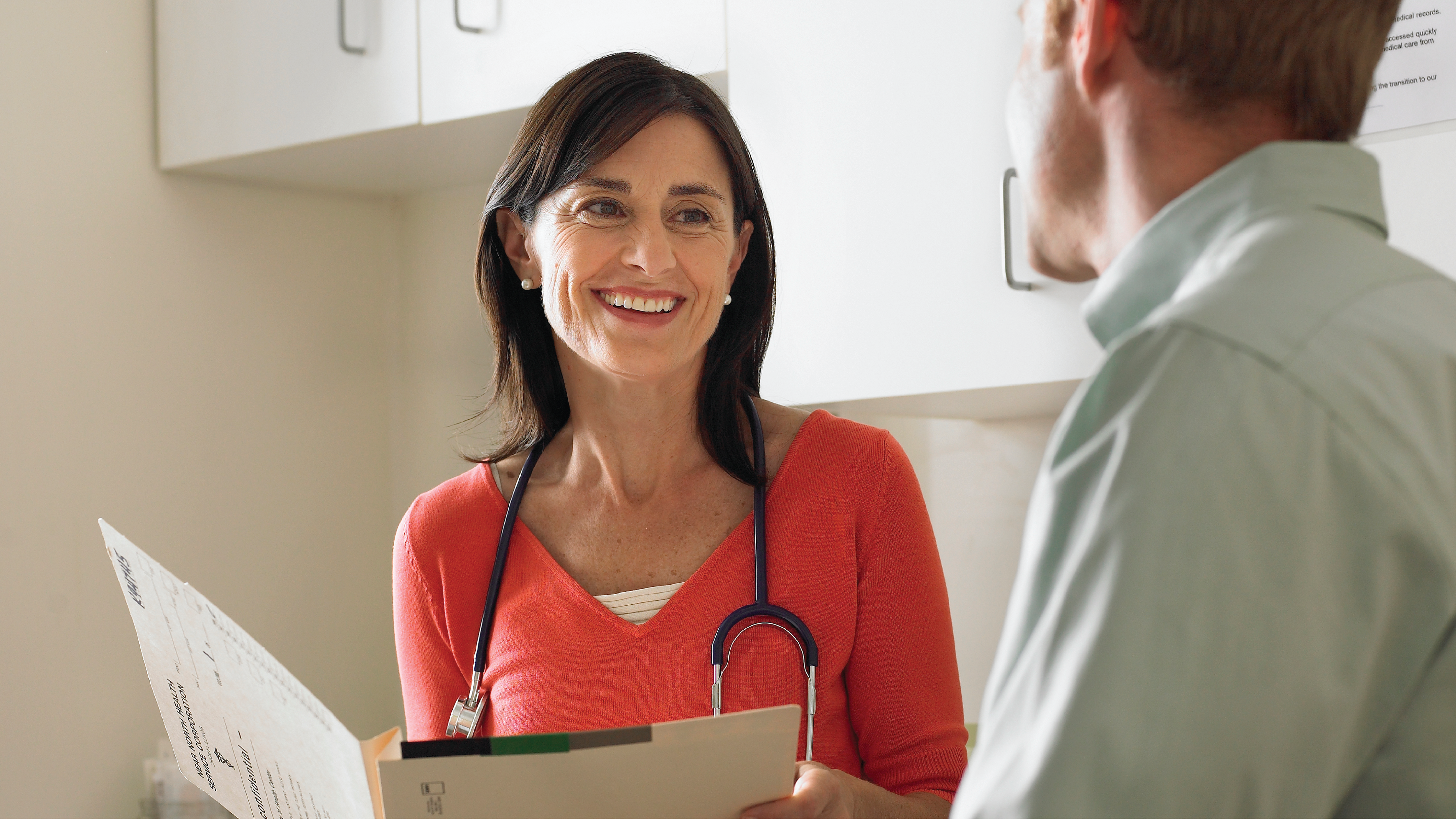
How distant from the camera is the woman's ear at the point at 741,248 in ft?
3.95

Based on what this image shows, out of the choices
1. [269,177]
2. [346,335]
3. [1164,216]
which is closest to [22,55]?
[269,177]

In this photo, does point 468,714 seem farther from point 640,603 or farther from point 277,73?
point 277,73

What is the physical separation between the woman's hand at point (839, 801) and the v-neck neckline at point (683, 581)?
0.63 feet

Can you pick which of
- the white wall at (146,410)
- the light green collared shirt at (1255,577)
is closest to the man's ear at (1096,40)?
the light green collared shirt at (1255,577)

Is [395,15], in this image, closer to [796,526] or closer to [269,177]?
[269,177]

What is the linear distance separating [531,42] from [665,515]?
73 centimetres

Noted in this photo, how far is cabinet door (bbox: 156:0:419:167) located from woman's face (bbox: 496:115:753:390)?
642 millimetres

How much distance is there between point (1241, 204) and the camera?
1.56ft

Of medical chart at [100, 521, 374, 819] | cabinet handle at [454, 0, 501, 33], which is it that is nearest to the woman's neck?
medical chart at [100, 521, 374, 819]

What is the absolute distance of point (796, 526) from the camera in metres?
1.10

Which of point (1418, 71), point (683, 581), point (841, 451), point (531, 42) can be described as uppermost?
point (531, 42)

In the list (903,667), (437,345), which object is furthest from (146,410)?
(903,667)

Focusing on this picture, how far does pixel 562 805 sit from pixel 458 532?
505mm

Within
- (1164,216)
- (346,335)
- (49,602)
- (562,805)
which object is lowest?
(49,602)
